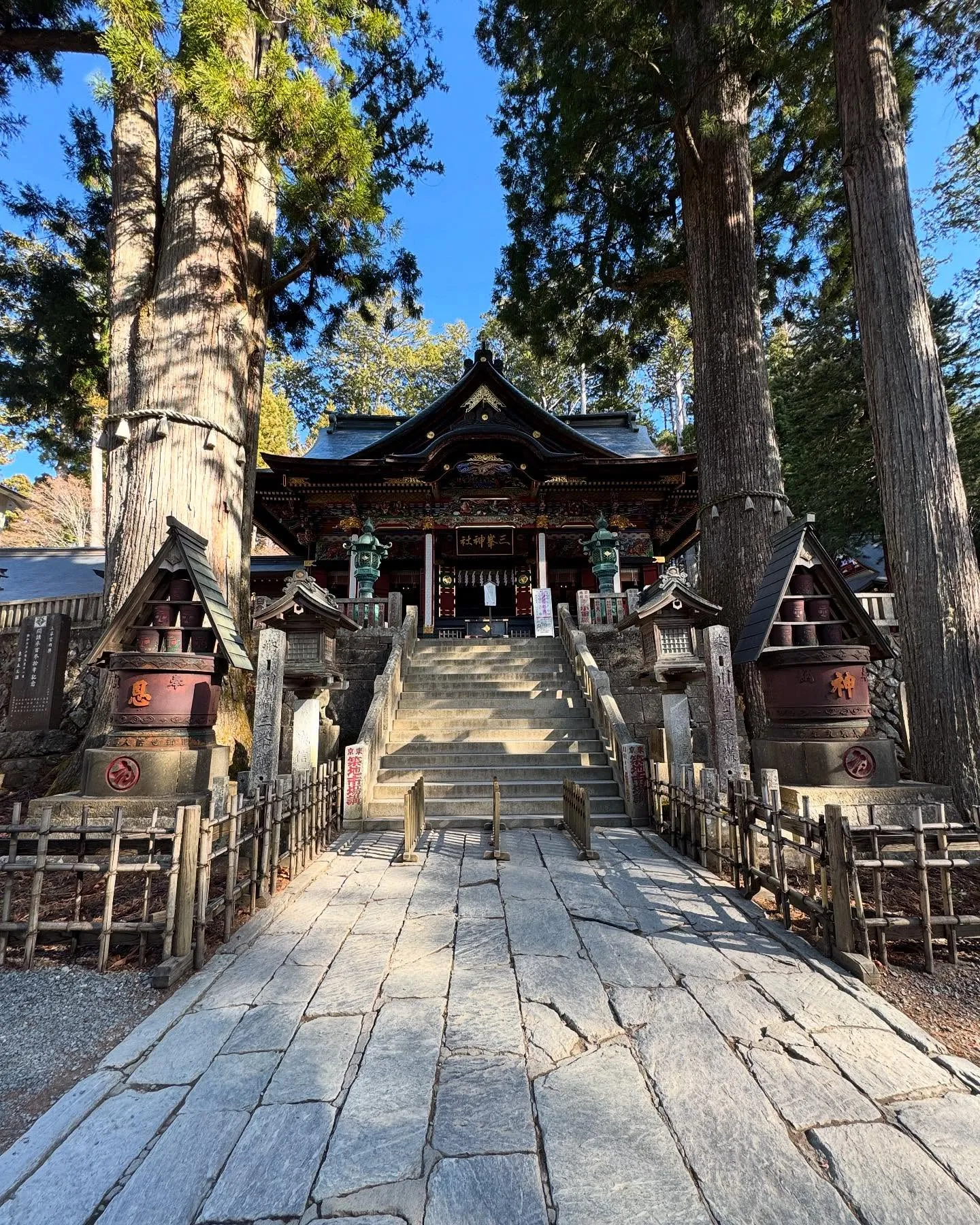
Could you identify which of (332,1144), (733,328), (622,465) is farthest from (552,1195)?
(622,465)

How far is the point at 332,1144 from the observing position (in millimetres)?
1781

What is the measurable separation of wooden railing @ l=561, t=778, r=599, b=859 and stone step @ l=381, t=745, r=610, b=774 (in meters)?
1.60

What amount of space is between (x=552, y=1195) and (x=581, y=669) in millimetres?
8413

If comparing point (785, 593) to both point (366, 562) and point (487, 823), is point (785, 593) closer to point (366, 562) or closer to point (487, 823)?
Answer: point (487, 823)

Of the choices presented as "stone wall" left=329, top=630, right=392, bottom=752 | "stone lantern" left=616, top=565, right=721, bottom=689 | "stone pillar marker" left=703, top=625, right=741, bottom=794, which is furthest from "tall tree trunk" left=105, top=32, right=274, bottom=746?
"stone pillar marker" left=703, top=625, right=741, bottom=794

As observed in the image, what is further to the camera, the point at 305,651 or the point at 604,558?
the point at 604,558

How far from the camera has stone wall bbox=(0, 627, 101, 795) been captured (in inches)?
327

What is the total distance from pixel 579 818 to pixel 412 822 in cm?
158

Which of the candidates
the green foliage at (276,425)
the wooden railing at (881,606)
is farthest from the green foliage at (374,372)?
the wooden railing at (881,606)

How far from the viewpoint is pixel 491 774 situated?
746 cm

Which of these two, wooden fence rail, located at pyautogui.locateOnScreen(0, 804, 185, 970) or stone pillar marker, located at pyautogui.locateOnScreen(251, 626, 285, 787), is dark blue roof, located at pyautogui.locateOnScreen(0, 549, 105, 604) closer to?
stone pillar marker, located at pyautogui.locateOnScreen(251, 626, 285, 787)

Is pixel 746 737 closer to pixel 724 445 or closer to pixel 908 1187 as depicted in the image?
pixel 724 445

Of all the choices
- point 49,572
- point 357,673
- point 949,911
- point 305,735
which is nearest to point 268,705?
point 305,735

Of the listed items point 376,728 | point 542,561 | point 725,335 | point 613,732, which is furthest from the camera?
point 542,561
